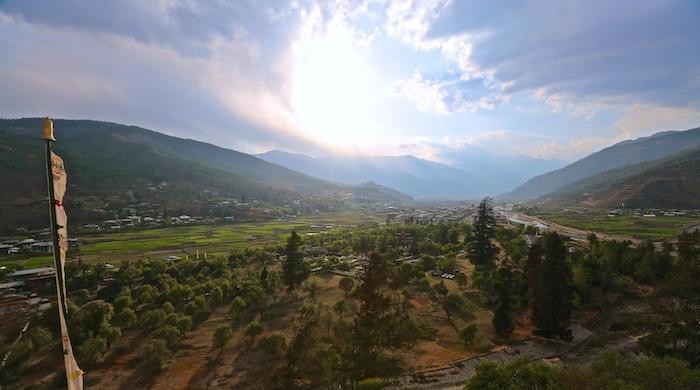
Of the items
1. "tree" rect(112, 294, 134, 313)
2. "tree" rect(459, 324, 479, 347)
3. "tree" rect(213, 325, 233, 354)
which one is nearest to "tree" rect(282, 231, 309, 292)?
"tree" rect(213, 325, 233, 354)

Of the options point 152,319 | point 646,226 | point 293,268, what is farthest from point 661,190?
point 152,319

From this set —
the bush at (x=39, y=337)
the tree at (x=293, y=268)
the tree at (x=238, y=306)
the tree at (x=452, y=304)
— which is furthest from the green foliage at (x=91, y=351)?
the tree at (x=452, y=304)

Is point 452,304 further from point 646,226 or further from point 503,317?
point 646,226

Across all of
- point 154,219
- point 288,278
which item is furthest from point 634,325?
point 154,219

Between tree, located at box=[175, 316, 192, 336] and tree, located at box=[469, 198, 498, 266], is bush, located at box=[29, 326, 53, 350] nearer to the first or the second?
tree, located at box=[175, 316, 192, 336]

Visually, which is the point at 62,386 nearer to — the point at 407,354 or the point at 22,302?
the point at 22,302

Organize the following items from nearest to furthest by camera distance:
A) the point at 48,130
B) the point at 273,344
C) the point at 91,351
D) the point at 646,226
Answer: the point at 48,130, the point at 91,351, the point at 273,344, the point at 646,226

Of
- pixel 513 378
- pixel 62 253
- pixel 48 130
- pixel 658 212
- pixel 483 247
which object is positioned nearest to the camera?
pixel 48 130
